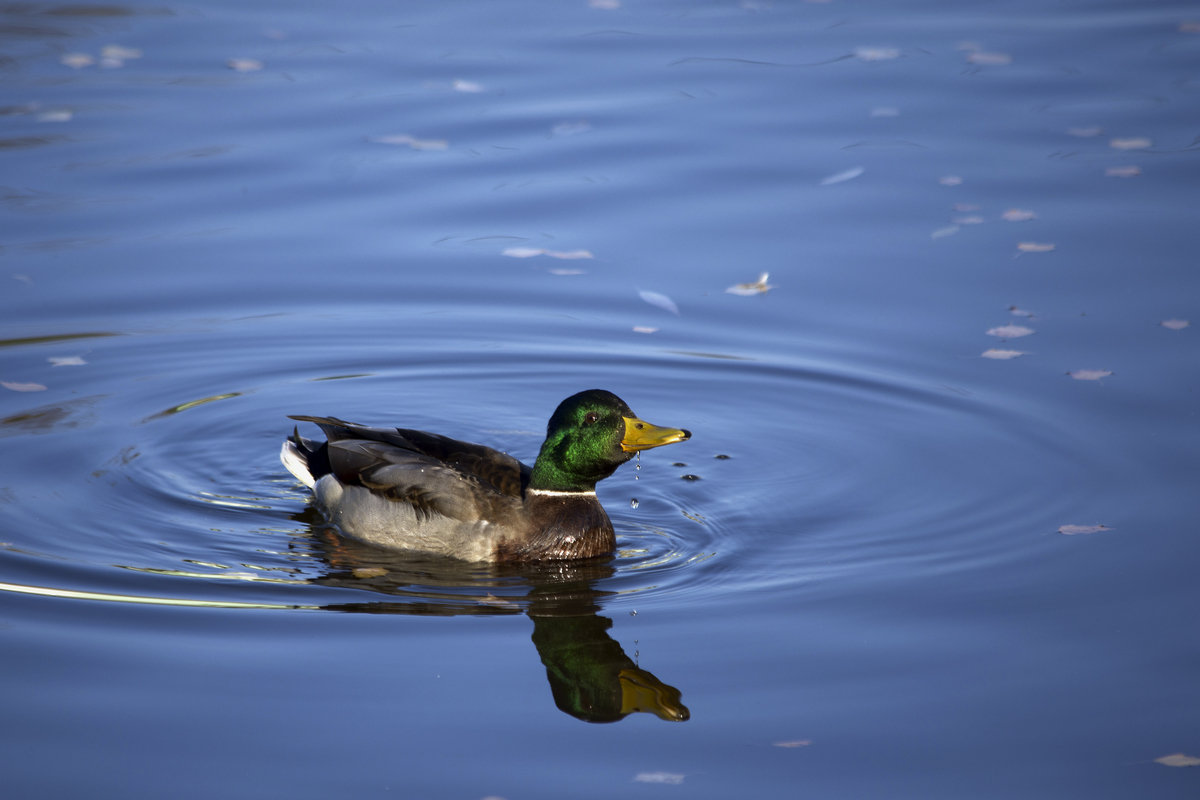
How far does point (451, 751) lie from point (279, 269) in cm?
685

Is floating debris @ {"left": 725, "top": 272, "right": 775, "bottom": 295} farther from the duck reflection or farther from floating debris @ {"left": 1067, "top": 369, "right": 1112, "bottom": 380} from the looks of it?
the duck reflection

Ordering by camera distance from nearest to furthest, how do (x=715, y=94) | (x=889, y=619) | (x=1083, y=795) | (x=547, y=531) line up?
(x=1083, y=795) < (x=889, y=619) < (x=547, y=531) < (x=715, y=94)

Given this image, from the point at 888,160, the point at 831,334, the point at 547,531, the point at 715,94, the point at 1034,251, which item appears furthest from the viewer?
the point at 715,94

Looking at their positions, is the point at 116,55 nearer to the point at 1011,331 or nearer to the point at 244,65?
the point at 244,65

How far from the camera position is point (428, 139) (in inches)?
577

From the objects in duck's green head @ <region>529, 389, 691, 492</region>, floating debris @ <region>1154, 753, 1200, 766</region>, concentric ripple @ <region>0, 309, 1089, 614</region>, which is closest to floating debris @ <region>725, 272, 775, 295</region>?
concentric ripple @ <region>0, 309, 1089, 614</region>

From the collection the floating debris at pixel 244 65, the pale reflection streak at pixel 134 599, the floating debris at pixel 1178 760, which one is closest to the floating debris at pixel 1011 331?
the floating debris at pixel 1178 760

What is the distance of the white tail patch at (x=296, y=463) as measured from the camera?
9172 mm

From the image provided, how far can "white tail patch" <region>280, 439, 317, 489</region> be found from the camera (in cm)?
917

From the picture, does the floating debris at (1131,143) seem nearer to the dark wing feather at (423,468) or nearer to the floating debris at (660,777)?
the dark wing feather at (423,468)

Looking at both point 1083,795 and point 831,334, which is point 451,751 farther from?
point 831,334

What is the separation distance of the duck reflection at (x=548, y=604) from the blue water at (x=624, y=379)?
4cm

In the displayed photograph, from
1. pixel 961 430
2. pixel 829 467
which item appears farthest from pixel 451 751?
pixel 961 430

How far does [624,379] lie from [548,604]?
3.18 meters
